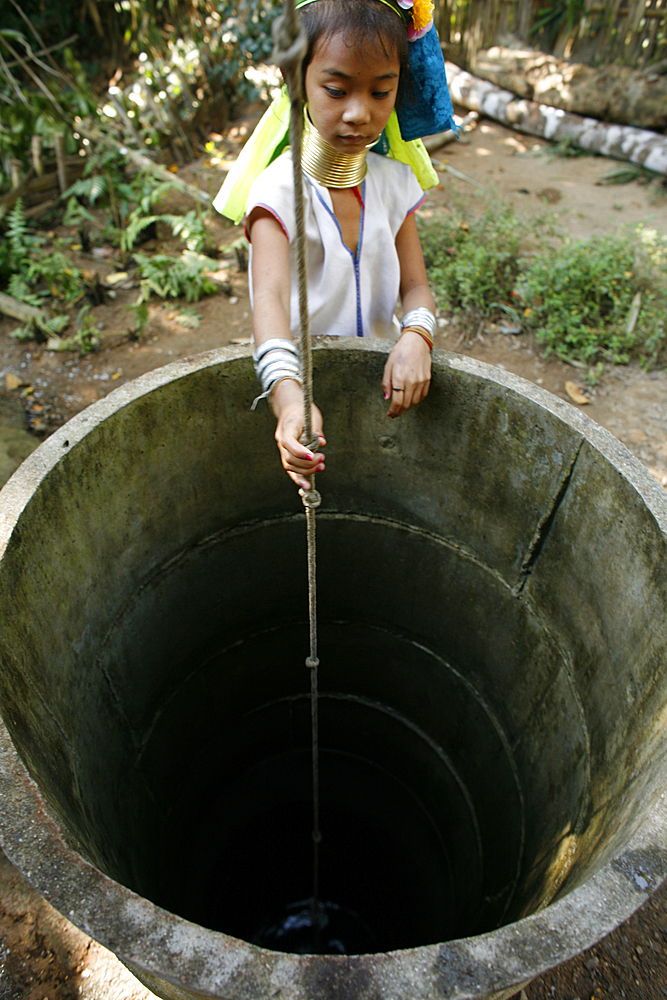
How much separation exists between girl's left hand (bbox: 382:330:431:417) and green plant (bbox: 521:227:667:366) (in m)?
2.45

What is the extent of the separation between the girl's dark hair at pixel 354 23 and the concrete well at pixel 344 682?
80 cm

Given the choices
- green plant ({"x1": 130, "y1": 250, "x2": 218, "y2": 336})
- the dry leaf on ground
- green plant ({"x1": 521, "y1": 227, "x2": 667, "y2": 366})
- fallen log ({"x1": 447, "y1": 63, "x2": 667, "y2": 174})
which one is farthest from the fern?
fallen log ({"x1": 447, "y1": 63, "x2": 667, "y2": 174})

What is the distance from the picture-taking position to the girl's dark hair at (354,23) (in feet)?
4.54

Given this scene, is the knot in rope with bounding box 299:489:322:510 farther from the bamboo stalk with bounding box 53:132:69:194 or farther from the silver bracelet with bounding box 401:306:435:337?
the bamboo stalk with bounding box 53:132:69:194

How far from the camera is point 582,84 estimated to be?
6691mm

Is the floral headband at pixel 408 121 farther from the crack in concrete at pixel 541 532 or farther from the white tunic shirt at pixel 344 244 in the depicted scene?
the crack in concrete at pixel 541 532

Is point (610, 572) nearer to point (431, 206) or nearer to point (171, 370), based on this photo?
point (171, 370)

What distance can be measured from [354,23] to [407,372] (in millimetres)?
834

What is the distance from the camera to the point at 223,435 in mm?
2184

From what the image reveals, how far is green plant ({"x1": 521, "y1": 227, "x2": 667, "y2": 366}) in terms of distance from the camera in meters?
4.06

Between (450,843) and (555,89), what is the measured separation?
7388 mm

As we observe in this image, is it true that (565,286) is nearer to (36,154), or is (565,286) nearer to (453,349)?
(453,349)

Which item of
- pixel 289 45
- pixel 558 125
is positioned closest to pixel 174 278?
pixel 289 45

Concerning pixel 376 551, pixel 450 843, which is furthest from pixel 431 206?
pixel 450 843
